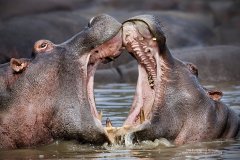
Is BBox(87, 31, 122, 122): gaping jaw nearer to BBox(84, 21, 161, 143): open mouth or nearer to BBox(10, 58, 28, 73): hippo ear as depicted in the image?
BBox(84, 21, 161, 143): open mouth

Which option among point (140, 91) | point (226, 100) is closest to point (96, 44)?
point (140, 91)

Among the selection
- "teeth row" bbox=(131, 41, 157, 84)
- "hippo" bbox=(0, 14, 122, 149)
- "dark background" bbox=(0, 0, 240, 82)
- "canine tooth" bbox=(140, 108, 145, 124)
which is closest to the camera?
"hippo" bbox=(0, 14, 122, 149)

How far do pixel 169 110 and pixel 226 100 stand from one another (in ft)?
11.0

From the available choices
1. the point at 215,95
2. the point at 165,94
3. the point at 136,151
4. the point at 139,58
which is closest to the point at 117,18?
the point at 215,95

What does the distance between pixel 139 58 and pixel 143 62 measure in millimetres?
52

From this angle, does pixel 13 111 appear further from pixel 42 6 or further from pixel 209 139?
pixel 42 6

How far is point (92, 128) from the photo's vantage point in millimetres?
7844

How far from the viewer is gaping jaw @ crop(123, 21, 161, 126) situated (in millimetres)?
8289

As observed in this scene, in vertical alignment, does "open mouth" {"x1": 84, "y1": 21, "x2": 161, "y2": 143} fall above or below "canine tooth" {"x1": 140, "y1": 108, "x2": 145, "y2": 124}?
above

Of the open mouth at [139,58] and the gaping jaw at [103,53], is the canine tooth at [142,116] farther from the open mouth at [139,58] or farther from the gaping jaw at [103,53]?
the gaping jaw at [103,53]

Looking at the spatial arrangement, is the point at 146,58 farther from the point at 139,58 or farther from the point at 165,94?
the point at 165,94

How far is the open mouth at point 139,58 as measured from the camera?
8258mm

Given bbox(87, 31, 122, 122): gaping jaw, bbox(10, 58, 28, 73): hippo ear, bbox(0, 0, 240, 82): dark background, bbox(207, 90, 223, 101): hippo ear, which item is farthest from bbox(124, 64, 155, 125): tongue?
bbox(0, 0, 240, 82): dark background

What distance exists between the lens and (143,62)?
27.5 feet
